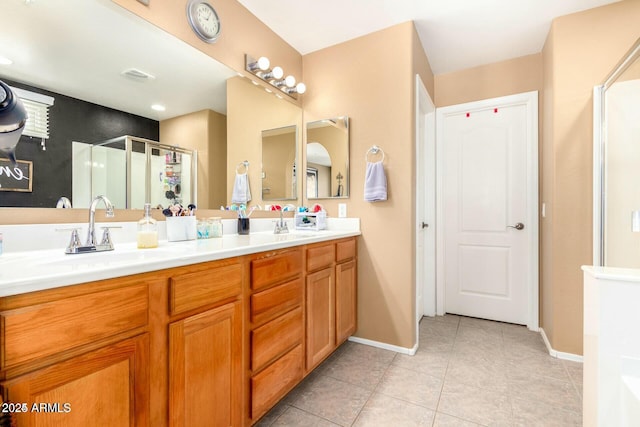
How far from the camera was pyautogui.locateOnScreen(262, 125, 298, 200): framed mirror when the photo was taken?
7.76ft

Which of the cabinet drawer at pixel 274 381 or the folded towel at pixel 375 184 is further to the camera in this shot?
the folded towel at pixel 375 184

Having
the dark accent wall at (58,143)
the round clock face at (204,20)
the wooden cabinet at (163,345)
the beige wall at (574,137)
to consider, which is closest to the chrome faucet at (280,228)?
the wooden cabinet at (163,345)

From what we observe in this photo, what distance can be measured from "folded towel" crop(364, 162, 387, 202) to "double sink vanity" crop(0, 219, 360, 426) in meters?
0.82

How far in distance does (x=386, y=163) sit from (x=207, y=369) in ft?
5.86

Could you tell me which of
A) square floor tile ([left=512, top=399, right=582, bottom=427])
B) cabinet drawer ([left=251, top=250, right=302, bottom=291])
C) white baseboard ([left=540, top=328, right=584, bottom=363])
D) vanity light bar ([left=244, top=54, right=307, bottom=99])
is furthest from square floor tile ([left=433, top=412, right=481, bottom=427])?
vanity light bar ([left=244, top=54, right=307, bottom=99])

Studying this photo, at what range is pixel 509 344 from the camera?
7.63 ft

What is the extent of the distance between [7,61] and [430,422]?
233 cm

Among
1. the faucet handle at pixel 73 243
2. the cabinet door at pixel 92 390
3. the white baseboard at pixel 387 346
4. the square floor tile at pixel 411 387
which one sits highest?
the faucet handle at pixel 73 243

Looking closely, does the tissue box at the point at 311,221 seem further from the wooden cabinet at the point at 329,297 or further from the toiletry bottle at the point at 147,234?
the toiletry bottle at the point at 147,234

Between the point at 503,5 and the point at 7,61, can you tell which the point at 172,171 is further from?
the point at 503,5

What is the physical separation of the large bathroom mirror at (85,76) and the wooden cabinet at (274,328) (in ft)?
2.65

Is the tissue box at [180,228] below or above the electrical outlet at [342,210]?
below

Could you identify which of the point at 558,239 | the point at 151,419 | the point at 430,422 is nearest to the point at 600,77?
the point at 558,239

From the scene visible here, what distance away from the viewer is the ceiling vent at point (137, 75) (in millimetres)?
1410
